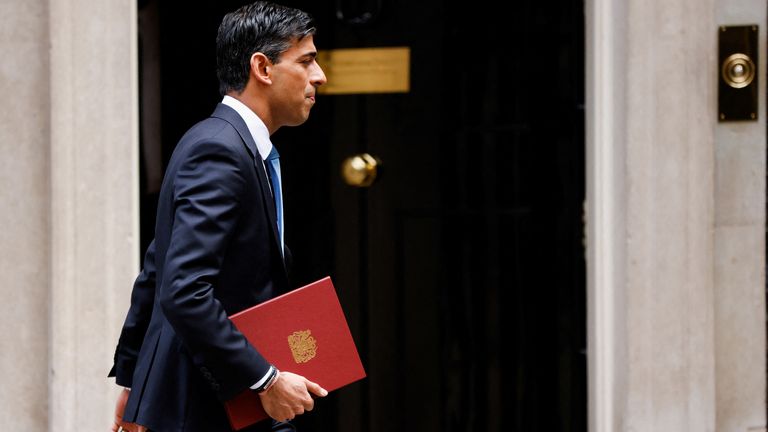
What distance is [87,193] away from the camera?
13.7ft

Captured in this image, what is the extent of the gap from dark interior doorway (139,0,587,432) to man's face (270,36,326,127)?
1.85m

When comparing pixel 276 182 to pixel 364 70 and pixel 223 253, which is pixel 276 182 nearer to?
pixel 223 253

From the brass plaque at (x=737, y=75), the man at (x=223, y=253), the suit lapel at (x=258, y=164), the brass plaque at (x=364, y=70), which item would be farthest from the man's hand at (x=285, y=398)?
the brass plaque at (x=737, y=75)

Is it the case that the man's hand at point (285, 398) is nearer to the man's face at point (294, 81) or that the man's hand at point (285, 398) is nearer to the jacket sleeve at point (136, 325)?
the jacket sleeve at point (136, 325)

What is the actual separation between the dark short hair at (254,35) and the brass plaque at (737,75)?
2128 mm

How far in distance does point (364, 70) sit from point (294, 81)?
1918mm

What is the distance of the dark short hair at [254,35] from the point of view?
2711mm

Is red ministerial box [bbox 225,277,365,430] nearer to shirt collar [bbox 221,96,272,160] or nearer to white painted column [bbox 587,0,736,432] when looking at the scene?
shirt collar [bbox 221,96,272,160]

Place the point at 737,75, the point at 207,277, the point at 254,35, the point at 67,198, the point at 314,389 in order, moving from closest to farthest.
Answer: the point at 207,277 → the point at 314,389 → the point at 254,35 → the point at 67,198 → the point at 737,75

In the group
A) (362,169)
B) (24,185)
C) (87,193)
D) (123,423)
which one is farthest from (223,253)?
(362,169)

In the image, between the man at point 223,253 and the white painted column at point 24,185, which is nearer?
the man at point 223,253

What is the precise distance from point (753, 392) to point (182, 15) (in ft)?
9.16

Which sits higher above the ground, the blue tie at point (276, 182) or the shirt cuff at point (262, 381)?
the blue tie at point (276, 182)

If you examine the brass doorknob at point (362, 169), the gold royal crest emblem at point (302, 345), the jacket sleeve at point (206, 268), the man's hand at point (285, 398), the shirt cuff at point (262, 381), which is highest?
the brass doorknob at point (362, 169)
